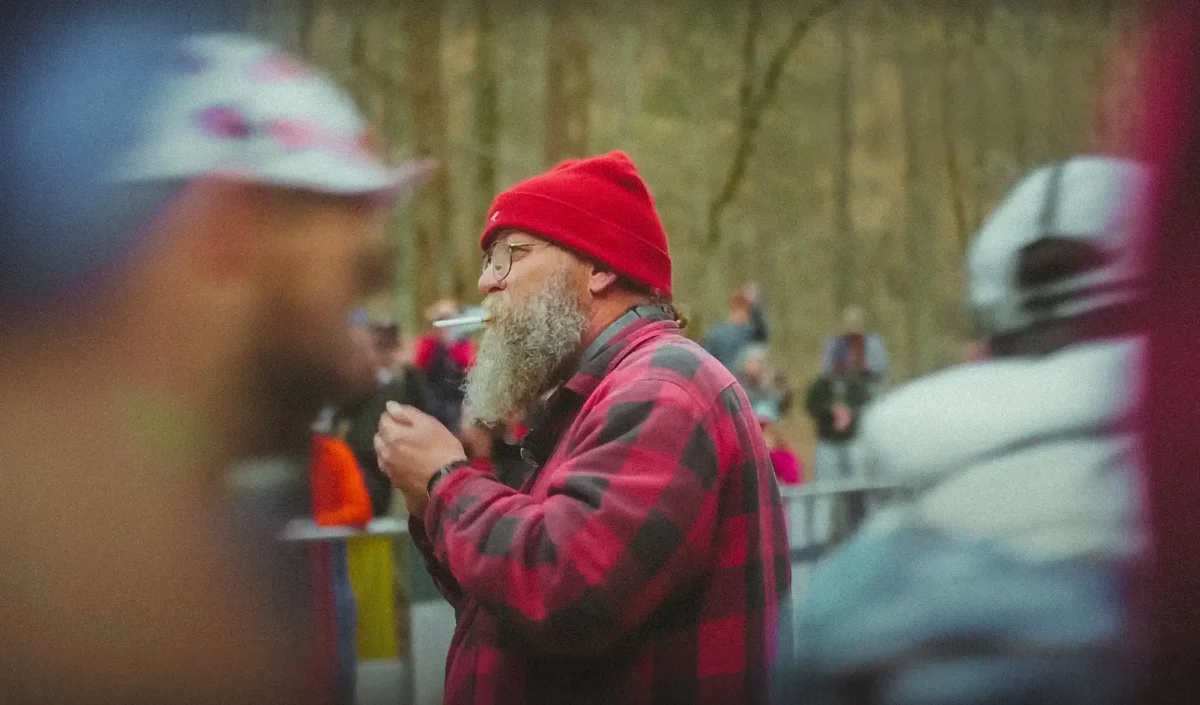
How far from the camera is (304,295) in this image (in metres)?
1.60

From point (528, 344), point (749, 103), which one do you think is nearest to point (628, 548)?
point (528, 344)

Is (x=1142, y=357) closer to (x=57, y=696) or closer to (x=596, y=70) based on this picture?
(x=57, y=696)

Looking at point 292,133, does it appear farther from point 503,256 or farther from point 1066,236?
point 1066,236

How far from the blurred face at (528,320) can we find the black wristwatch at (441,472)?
0.20 metres

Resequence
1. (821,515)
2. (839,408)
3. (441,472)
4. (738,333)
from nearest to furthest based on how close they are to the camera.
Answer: (441,472), (821,515), (839,408), (738,333)

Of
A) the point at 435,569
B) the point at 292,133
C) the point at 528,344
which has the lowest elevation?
the point at 435,569

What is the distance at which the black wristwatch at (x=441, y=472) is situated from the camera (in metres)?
1.44

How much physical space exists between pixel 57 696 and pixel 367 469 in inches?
39.4

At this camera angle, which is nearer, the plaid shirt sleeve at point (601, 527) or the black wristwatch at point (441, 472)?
the plaid shirt sleeve at point (601, 527)

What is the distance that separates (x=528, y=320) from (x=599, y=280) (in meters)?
0.11

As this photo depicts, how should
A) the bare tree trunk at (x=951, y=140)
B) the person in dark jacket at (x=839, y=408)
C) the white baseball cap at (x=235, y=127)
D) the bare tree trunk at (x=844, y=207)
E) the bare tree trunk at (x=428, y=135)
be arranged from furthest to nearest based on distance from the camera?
1. the bare tree trunk at (x=844, y=207)
2. the bare tree trunk at (x=428, y=135)
3. the person in dark jacket at (x=839, y=408)
4. the bare tree trunk at (x=951, y=140)
5. the white baseball cap at (x=235, y=127)

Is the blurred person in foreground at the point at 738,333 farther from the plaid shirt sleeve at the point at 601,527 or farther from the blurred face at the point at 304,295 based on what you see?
the plaid shirt sleeve at the point at 601,527

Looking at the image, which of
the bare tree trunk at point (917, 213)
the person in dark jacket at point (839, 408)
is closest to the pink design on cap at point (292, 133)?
the person in dark jacket at point (839, 408)

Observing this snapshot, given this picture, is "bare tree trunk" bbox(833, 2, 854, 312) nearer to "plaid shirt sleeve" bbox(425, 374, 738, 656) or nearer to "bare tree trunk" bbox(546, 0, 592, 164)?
"bare tree trunk" bbox(546, 0, 592, 164)
